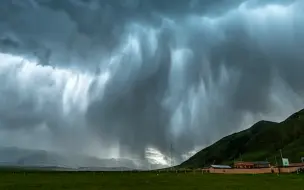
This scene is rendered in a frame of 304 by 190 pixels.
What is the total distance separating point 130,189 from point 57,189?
60.6 feet

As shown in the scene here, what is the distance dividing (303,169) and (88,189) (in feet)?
472

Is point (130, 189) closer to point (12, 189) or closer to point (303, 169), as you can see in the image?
point (12, 189)

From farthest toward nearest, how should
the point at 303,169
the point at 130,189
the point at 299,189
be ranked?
the point at 303,169 < the point at 130,189 < the point at 299,189

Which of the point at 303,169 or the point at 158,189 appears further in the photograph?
the point at 303,169

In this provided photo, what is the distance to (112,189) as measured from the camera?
84125 millimetres

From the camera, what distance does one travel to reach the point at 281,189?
264 ft

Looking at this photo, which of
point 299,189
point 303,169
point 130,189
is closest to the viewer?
point 299,189

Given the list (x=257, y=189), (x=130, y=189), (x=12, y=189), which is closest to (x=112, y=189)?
(x=130, y=189)

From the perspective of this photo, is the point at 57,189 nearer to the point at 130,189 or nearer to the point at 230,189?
the point at 130,189

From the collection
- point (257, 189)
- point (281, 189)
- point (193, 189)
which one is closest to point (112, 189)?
point (193, 189)

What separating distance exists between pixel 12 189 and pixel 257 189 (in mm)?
57787

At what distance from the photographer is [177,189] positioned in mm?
84000

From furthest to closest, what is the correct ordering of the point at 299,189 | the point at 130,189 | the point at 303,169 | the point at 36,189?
the point at 303,169, the point at 36,189, the point at 130,189, the point at 299,189

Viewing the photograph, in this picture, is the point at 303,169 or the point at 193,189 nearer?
the point at 193,189
